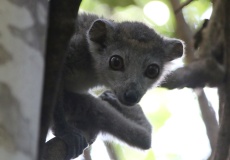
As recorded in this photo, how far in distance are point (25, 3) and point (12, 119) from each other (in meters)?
0.38

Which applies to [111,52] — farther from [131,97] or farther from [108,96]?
[131,97]

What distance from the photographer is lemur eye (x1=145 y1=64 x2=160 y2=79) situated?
4695 millimetres

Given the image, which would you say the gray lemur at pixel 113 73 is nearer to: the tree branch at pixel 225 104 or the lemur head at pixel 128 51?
the lemur head at pixel 128 51

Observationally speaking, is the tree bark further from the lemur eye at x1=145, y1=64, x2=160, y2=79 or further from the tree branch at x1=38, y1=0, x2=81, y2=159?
the lemur eye at x1=145, y1=64, x2=160, y2=79

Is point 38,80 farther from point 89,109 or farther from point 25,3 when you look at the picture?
point 89,109

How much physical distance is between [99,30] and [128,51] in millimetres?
317

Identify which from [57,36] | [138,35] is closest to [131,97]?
[138,35]

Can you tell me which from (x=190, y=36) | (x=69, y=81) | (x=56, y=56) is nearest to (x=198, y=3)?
(x=190, y=36)

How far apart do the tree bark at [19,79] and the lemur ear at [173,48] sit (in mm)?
3431

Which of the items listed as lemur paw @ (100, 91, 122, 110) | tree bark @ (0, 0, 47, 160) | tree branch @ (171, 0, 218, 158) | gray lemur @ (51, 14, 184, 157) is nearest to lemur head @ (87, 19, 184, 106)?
gray lemur @ (51, 14, 184, 157)

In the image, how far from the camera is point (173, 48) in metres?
5.00

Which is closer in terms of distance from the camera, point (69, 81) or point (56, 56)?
point (56, 56)

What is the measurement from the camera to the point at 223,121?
3.67m

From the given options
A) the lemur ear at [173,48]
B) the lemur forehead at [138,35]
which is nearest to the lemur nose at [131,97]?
the lemur forehead at [138,35]
